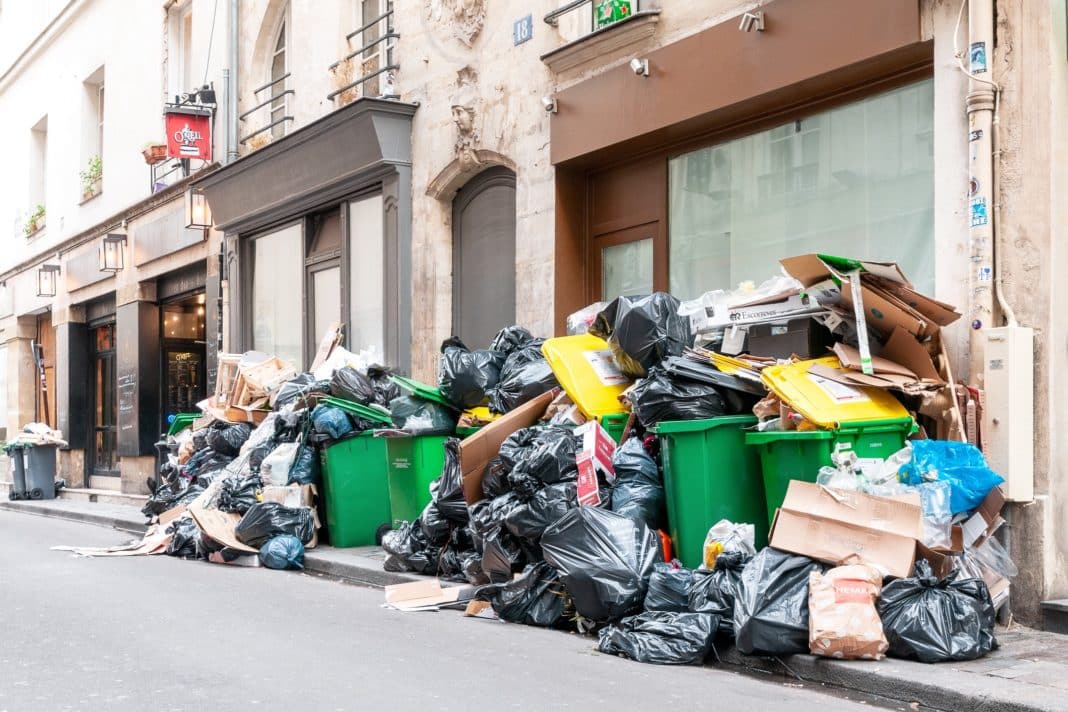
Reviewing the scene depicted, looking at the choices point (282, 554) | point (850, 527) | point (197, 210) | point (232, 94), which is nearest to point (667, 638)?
point (850, 527)

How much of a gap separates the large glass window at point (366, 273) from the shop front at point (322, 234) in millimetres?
11

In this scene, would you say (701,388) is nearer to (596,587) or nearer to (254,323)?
(596,587)

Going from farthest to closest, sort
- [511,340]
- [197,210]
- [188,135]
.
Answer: [197,210] < [188,135] < [511,340]

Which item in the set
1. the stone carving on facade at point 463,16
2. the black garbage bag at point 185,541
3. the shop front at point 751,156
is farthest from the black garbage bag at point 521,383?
the stone carving on facade at point 463,16

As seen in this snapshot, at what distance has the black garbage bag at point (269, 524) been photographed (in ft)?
33.2

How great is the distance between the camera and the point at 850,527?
226 inches

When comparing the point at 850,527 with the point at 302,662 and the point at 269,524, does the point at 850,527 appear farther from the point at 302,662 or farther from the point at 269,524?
the point at 269,524

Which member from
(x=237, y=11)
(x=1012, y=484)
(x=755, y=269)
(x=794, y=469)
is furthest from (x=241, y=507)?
(x=237, y=11)

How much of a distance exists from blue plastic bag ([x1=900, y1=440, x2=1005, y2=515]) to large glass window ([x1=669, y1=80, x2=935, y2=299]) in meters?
1.62

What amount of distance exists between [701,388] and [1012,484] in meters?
1.75

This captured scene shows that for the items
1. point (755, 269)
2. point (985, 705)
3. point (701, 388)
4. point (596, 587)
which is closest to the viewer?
point (985, 705)

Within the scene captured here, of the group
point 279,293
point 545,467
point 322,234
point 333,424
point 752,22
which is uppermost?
point 752,22

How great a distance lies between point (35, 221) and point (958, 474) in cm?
2248

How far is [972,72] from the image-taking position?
6621 millimetres
